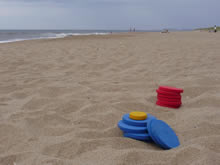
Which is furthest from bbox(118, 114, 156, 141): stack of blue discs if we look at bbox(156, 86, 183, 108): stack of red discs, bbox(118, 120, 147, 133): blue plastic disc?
bbox(156, 86, 183, 108): stack of red discs

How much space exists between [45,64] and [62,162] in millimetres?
3945

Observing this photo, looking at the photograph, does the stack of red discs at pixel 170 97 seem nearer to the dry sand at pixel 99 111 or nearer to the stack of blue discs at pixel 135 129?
the dry sand at pixel 99 111

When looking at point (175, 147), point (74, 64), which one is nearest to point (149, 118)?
point (175, 147)

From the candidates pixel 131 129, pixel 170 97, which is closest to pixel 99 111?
pixel 131 129

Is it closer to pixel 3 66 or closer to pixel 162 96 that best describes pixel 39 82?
pixel 3 66

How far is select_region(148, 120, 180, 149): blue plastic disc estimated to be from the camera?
1.81 m

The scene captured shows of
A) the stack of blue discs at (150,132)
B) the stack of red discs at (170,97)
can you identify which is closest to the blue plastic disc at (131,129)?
the stack of blue discs at (150,132)

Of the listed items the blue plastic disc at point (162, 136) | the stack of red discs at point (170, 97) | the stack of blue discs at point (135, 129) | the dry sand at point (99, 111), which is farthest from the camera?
the stack of red discs at point (170, 97)

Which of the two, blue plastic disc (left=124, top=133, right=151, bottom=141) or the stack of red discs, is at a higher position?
the stack of red discs

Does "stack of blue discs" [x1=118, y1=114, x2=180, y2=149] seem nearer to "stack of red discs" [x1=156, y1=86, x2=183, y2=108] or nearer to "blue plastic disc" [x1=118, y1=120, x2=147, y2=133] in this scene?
"blue plastic disc" [x1=118, y1=120, x2=147, y2=133]

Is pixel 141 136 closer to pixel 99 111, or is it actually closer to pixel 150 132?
pixel 150 132

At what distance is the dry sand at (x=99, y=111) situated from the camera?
5.38 feet

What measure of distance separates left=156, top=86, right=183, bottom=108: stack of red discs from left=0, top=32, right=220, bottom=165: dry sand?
3.1 inches

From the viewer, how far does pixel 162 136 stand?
6.05ft
